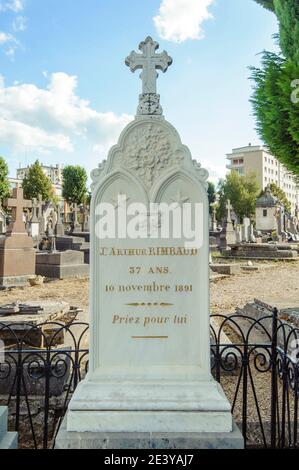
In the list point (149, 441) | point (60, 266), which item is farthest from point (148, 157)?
point (60, 266)

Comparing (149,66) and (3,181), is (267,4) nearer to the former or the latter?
(149,66)

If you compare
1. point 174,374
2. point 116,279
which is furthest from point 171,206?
point 174,374

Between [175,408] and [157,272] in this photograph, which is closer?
[175,408]

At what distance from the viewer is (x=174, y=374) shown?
2746 mm

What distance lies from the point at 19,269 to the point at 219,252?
15898 millimetres

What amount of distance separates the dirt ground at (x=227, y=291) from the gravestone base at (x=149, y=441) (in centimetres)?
470

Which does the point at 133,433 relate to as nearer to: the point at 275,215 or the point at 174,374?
the point at 174,374

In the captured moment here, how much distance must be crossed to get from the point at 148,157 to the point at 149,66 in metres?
0.82

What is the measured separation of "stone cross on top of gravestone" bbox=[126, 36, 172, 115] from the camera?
2.96 meters

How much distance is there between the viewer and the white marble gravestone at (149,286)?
2744mm

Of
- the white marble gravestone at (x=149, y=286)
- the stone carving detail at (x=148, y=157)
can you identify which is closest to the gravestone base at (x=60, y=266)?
the white marble gravestone at (x=149, y=286)

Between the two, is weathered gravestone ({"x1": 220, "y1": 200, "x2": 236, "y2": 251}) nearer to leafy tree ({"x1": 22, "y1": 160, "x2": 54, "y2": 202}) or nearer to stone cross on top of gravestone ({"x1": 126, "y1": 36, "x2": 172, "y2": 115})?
stone cross on top of gravestone ({"x1": 126, "y1": 36, "x2": 172, "y2": 115})

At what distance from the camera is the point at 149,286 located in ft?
9.27

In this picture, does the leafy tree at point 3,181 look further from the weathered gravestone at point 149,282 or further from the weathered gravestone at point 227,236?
the weathered gravestone at point 149,282
